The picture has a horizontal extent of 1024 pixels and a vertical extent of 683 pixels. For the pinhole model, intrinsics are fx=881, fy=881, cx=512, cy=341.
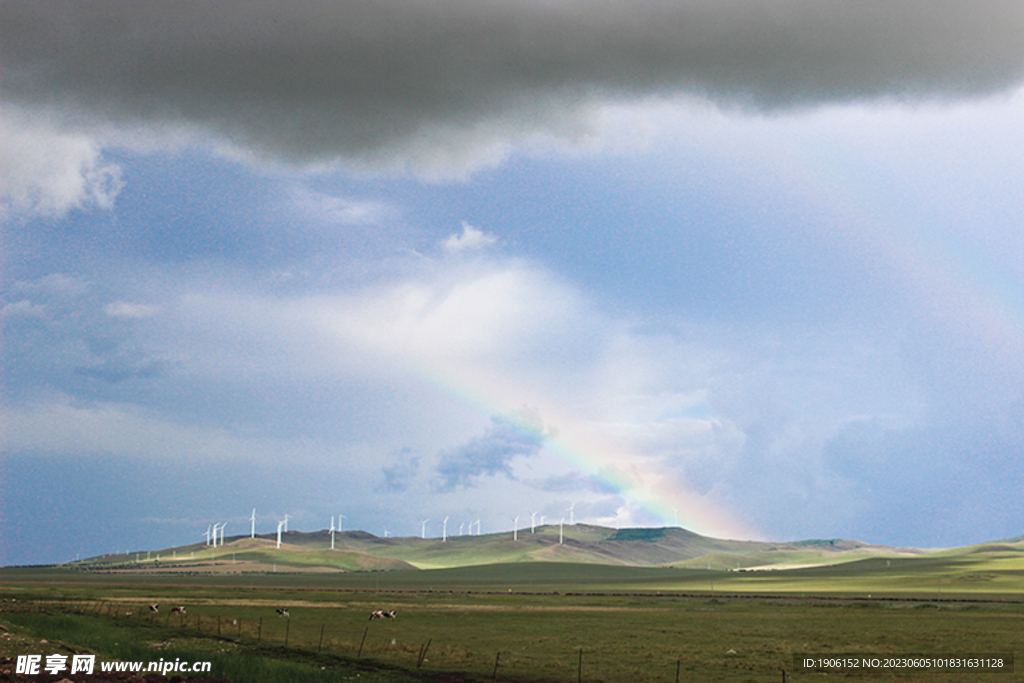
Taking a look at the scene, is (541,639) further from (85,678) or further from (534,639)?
(85,678)

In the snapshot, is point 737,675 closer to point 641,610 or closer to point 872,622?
point 872,622

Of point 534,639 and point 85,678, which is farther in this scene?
point 534,639

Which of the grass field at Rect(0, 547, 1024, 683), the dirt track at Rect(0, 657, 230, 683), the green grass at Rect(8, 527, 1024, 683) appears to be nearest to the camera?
the dirt track at Rect(0, 657, 230, 683)

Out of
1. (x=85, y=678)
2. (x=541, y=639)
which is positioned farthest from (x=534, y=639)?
(x=85, y=678)

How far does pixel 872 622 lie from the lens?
273 ft

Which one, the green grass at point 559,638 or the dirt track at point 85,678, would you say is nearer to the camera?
the dirt track at point 85,678

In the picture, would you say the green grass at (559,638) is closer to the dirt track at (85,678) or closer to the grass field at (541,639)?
the grass field at (541,639)

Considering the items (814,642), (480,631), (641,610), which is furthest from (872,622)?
(480,631)

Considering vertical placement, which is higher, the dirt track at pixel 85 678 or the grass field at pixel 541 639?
the dirt track at pixel 85 678

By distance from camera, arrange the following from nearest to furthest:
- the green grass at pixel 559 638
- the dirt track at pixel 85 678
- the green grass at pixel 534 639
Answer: the dirt track at pixel 85 678, the green grass at pixel 534 639, the green grass at pixel 559 638

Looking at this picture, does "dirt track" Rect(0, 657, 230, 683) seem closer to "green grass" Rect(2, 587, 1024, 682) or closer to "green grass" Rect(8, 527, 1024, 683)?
"green grass" Rect(8, 527, 1024, 683)

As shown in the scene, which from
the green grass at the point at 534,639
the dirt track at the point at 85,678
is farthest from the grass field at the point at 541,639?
the dirt track at the point at 85,678

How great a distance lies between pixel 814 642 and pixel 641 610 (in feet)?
155

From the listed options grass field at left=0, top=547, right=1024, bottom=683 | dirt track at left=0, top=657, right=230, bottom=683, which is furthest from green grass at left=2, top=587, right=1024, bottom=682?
dirt track at left=0, top=657, right=230, bottom=683
